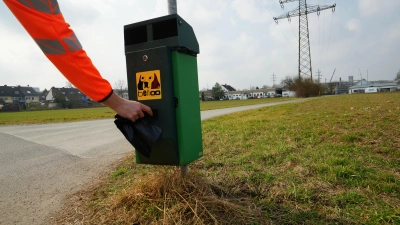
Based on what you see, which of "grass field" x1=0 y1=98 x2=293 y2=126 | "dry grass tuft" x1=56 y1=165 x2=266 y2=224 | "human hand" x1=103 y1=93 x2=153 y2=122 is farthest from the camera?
"grass field" x1=0 y1=98 x2=293 y2=126

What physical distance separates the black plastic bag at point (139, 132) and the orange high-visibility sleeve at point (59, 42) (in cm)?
49

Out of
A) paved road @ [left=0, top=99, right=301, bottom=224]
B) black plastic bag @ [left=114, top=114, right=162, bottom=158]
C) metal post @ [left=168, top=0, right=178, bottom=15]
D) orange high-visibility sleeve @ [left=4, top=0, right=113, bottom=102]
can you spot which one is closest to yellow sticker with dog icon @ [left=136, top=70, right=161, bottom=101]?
black plastic bag @ [left=114, top=114, right=162, bottom=158]

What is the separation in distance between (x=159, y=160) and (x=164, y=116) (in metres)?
0.41

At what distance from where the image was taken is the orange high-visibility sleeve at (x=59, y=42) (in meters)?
1.13

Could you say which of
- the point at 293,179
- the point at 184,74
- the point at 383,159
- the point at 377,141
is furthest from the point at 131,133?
the point at 377,141

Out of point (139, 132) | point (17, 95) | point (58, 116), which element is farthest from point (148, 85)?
point (17, 95)

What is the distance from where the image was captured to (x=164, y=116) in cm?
198

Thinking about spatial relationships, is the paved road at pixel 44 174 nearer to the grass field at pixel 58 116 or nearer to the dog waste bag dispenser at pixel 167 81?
the dog waste bag dispenser at pixel 167 81

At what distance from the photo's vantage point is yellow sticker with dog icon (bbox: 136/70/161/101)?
200 centimetres

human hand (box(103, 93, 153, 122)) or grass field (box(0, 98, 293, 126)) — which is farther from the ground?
human hand (box(103, 93, 153, 122))

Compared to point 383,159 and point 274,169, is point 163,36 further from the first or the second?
point 383,159

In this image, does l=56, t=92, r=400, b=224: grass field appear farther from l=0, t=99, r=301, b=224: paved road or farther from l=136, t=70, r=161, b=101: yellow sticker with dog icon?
l=136, t=70, r=161, b=101: yellow sticker with dog icon

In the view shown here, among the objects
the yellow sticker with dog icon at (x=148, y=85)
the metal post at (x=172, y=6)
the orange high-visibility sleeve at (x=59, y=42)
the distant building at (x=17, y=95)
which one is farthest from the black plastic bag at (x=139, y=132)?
the distant building at (x=17, y=95)

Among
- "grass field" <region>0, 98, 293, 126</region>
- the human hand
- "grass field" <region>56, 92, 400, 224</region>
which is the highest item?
the human hand
